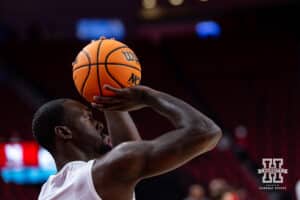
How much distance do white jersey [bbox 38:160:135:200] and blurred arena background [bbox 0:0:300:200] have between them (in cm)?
363

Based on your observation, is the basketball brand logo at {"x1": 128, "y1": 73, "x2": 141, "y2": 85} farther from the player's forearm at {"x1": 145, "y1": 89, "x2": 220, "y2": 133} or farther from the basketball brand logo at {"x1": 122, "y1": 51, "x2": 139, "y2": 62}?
the player's forearm at {"x1": 145, "y1": 89, "x2": 220, "y2": 133}

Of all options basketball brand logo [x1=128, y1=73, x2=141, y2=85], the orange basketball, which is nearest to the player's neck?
the orange basketball

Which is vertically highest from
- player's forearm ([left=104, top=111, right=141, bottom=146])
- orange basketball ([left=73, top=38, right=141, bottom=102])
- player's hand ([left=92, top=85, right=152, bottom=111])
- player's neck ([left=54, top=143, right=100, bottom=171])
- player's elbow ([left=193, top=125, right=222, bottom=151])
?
orange basketball ([left=73, top=38, right=141, bottom=102])

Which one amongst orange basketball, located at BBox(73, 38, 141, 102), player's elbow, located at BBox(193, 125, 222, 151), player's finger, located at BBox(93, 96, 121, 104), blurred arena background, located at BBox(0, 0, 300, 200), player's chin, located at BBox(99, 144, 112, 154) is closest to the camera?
player's elbow, located at BBox(193, 125, 222, 151)

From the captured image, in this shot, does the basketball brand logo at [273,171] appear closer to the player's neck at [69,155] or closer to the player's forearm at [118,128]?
the player's forearm at [118,128]

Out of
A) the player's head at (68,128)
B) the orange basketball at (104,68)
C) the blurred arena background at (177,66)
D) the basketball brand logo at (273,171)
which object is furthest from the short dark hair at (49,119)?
the blurred arena background at (177,66)

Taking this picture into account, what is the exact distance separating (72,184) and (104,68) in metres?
0.42

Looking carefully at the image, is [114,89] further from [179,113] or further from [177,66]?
[177,66]

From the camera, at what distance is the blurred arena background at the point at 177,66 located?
7172 millimetres

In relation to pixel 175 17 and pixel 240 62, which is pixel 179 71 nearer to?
pixel 240 62

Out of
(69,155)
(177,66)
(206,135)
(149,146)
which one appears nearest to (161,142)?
(149,146)

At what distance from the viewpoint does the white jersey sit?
212 cm

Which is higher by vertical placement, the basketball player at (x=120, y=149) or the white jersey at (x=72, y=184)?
the basketball player at (x=120, y=149)

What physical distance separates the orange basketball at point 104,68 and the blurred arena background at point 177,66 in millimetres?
3613
